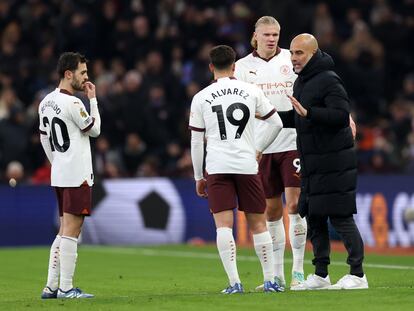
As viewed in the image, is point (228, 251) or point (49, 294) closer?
point (228, 251)

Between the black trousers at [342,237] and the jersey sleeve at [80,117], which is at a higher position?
the jersey sleeve at [80,117]

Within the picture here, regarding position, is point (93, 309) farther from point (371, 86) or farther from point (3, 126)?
point (371, 86)

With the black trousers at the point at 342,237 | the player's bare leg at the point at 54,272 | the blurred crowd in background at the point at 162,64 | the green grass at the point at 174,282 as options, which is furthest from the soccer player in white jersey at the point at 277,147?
the blurred crowd in background at the point at 162,64

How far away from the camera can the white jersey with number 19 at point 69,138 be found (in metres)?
11.7

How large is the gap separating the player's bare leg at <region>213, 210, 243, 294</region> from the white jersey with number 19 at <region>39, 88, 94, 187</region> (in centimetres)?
132

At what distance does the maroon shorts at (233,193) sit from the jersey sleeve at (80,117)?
4.10ft

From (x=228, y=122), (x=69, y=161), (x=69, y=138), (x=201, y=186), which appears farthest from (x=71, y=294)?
(x=228, y=122)

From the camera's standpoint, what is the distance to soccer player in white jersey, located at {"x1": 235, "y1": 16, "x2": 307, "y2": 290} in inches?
502

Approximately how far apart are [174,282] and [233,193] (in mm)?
2809

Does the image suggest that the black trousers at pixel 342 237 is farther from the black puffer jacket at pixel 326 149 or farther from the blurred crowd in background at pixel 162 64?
the blurred crowd in background at pixel 162 64

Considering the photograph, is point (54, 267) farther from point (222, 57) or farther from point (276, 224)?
point (222, 57)

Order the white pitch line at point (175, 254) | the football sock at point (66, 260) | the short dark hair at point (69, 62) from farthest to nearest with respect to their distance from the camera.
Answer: the white pitch line at point (175, 254)
the short dark hair at point (69, 62)
the football sock at point (66, 260)

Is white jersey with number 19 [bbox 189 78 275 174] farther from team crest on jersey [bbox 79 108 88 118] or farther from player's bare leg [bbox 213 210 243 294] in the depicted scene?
team crest on jersey [bbox 79 108 88 118]

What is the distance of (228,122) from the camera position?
37.8 ft
